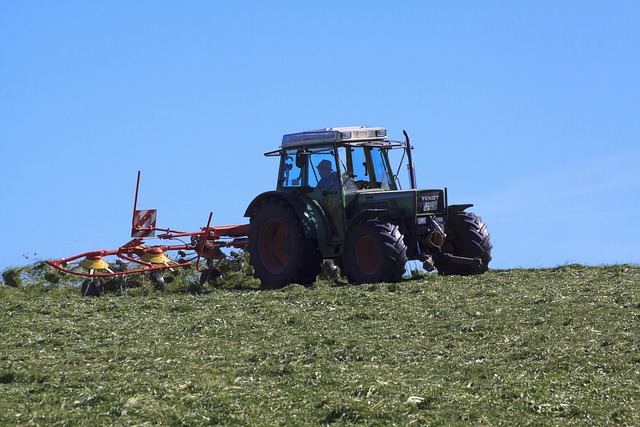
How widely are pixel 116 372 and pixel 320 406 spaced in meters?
2.34

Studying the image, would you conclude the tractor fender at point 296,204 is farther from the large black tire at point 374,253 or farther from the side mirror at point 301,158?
the large black tire at point 374,253

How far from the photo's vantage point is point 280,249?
16.7m

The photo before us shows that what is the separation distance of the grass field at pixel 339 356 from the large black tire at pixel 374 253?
1.80 ft

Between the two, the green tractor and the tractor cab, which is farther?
the tractor cab

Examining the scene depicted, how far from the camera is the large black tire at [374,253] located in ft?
47.7

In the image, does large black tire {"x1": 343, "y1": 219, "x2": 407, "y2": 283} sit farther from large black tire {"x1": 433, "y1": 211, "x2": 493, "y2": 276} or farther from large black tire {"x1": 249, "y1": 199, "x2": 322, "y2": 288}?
large black tire {"x1": 433, "y1": 211, "x2": 493, "y2": 276}

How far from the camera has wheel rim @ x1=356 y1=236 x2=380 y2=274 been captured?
15.0 meters

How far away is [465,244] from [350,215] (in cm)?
172

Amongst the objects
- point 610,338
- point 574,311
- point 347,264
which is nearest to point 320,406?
point 610,338

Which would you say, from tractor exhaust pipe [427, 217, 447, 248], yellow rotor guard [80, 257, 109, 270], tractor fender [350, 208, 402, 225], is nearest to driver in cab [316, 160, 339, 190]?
tractor fender [350, 208, 402, 225]

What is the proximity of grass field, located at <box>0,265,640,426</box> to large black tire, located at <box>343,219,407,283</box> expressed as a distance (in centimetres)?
55

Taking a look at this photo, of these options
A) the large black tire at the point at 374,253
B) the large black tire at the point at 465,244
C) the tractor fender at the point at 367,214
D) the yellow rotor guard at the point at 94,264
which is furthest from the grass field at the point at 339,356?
the yellow rotor guard at the point at 94,264

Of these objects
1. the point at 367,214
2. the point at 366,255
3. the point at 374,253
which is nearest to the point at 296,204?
the point at 367,214

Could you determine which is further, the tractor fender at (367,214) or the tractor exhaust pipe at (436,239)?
the tractor exhaust pipe at (436,239)
